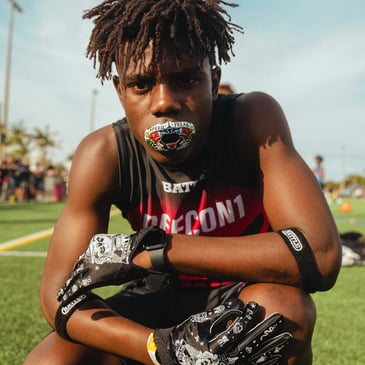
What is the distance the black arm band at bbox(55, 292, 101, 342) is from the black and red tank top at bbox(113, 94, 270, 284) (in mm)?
556

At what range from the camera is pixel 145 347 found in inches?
70.1

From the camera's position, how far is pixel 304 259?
5.87 ft

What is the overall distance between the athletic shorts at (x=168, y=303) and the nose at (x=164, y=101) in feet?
2.46

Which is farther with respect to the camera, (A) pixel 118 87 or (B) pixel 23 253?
(B) pixel 23 253

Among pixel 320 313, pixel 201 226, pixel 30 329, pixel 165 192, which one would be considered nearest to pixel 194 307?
pixel 201 226

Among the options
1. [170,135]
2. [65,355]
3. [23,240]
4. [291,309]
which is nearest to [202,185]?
[170,135]

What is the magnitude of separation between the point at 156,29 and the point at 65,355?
4.34 ft

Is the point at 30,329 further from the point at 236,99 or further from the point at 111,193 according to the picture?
the point at 236,99

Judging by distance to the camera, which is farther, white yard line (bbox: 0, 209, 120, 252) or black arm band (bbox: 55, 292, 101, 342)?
white yard line (bbox: 0, 209, 120, 252)

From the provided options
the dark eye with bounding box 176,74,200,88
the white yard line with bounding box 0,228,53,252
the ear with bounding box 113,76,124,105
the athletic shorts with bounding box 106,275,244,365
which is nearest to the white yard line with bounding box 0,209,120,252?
the white yard line with bounding box 0,228,53,252

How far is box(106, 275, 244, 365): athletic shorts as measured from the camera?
7.37 feet

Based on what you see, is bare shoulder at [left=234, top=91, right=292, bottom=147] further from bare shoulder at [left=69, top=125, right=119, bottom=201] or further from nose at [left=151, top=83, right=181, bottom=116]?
bare shoulder at [left=69, top=125, right=119, bottom=201]

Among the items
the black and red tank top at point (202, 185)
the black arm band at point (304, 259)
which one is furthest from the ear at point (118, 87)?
the black arm band at point (304, 259)

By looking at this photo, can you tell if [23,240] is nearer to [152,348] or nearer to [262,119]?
[262,119]
